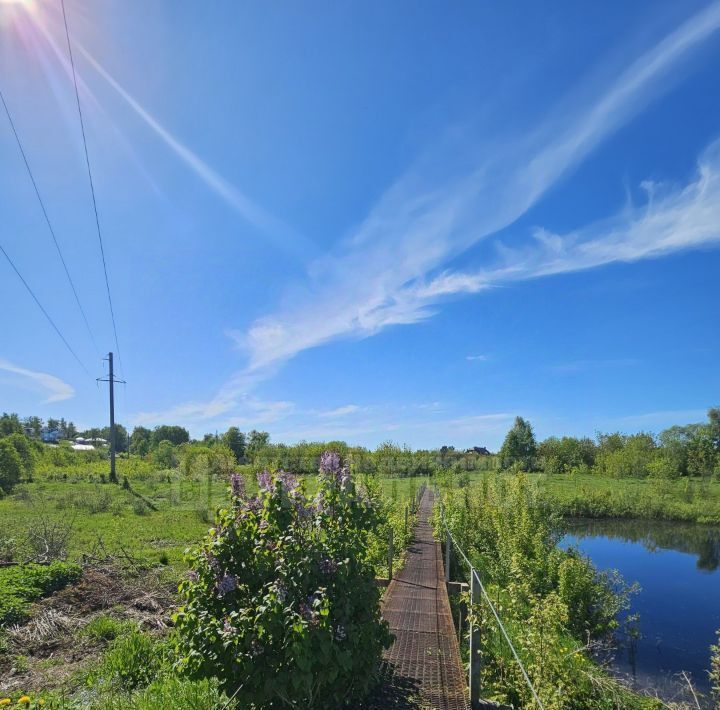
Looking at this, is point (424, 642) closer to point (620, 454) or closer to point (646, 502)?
point (646, 502)

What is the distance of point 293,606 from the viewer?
310 cm

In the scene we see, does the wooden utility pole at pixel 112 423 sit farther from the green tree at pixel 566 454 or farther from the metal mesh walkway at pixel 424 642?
the green tree at pixel 566 454

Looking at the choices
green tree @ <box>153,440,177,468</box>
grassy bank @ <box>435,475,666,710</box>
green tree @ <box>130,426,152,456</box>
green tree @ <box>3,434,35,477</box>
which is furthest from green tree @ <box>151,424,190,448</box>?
grassy bank @ <box>435,475,666,710</box>

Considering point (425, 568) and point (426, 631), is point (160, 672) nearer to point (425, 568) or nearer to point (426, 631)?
point (426, 631)

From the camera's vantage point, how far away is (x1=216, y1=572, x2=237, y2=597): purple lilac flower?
321cm

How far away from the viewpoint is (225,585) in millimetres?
3207

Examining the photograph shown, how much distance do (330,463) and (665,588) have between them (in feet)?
57.8

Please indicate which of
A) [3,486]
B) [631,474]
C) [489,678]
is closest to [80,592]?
[489,678]

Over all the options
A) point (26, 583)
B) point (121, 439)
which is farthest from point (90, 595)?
point (121, 439)

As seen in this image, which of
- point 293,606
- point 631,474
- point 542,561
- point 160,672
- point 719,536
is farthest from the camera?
point 631,474

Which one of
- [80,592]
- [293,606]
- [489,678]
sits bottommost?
[489,678]

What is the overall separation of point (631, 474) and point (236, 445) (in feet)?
141

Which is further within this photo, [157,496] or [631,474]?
[631,474]

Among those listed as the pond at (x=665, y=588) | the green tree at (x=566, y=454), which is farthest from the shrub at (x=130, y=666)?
the green tree at (x=566, y=454)
